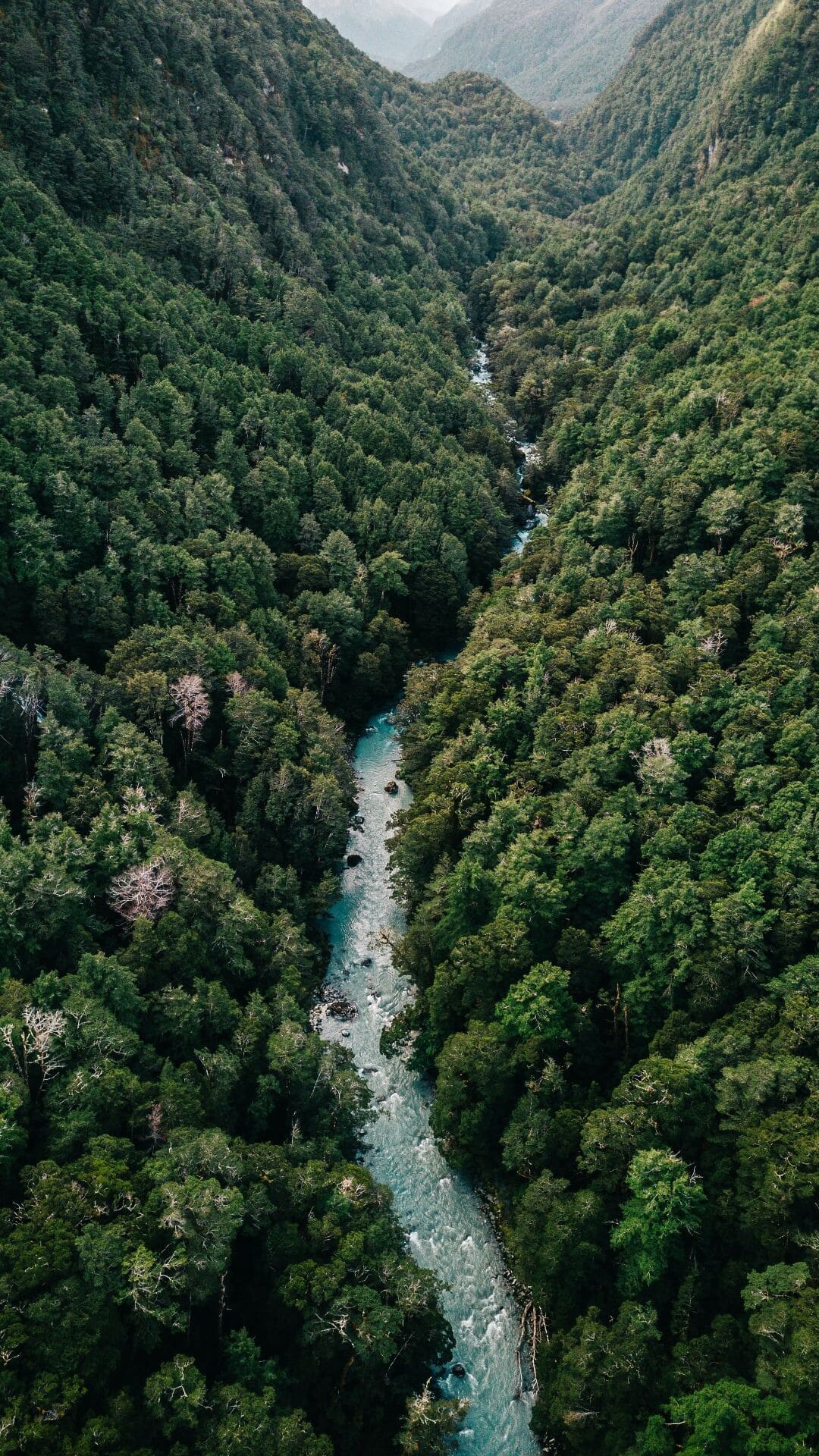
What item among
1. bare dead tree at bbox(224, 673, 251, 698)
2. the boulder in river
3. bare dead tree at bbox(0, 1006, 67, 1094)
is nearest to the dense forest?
bare dead tree at bbox(0, 1006, 67, 1094)

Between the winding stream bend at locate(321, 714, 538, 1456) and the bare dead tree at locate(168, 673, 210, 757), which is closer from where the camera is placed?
the winding stream bend at locate(321, 714, 538, 1456)

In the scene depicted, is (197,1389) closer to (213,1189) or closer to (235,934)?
(213,1189)

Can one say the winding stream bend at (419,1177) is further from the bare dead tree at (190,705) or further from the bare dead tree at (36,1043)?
the bare dead tree at (36,1043)

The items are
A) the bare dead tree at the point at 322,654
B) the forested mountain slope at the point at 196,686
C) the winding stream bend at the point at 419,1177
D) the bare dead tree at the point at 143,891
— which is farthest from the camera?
the bare dead tree at the point at 322,654

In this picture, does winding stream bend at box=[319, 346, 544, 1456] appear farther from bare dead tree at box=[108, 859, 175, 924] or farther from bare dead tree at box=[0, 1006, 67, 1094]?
bare dead tree at box=[0, 1006, 67, 1094]

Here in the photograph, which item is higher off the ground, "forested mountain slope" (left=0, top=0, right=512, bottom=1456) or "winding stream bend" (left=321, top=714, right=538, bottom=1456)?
"forested mountain slope" (left=0, top=0, right=512, bottom=1456)

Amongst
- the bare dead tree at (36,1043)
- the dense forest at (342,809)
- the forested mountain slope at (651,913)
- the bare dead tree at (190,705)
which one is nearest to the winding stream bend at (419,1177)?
the dense forest at (342,809)
